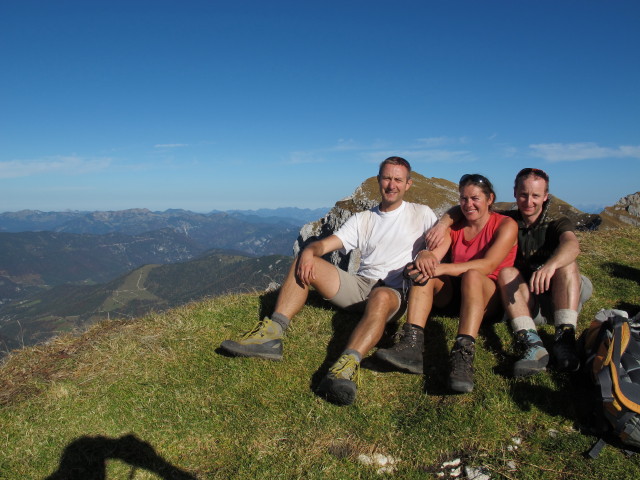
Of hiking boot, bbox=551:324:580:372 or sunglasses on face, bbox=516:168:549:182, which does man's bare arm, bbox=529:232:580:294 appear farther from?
sunglasses on face, bbox=516:168:549:182

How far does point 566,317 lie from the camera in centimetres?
586

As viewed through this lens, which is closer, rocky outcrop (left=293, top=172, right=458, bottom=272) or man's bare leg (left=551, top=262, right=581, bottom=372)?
man's bare leg (left=551, top=262, right=581, bottom=372)

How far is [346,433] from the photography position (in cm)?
508

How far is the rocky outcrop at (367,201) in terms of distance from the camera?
4106 centimetres

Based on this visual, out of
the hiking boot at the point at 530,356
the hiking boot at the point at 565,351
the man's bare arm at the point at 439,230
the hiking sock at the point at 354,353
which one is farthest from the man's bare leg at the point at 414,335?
the hiking boot at the point at 565,351

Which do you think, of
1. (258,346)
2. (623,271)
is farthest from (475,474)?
(623,271)

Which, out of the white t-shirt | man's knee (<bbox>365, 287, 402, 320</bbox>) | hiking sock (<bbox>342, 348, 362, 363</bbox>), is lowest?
hiking sock (<bbox>342, 348, 362, 363</bbox>)

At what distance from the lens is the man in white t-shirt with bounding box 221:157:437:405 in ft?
21.4

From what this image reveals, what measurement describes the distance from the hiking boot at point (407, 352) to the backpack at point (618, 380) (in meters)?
2.12

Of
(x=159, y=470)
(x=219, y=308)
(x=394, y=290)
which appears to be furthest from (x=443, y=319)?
(x=159, y=470)

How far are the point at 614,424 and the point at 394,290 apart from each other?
329cm

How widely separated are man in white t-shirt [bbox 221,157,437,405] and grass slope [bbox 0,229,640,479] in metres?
0.48

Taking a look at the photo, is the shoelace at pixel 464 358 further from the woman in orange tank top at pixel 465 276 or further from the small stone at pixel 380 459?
the small stone at pixel 380 459

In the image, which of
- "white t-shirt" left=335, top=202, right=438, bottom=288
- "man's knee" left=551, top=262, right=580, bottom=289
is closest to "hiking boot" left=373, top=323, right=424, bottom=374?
"white t-shirt" left=335, top=202, right=438, bottom=288
